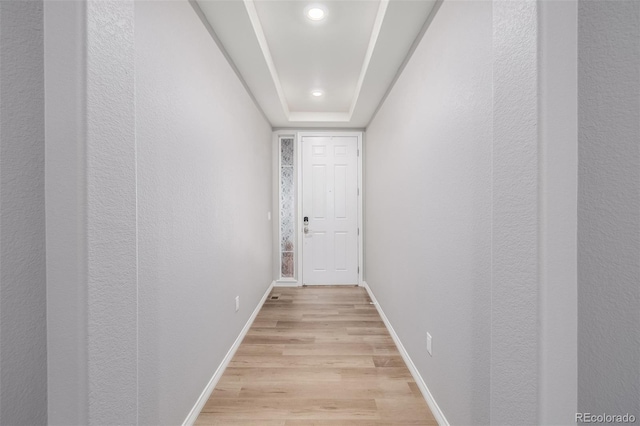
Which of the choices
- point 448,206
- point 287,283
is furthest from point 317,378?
point 287,283

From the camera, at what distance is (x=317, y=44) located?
227 cm

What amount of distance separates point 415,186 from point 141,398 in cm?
187

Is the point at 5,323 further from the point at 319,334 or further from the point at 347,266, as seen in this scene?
the point at 347,266

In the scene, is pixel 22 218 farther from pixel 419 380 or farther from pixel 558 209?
pixel 419 380

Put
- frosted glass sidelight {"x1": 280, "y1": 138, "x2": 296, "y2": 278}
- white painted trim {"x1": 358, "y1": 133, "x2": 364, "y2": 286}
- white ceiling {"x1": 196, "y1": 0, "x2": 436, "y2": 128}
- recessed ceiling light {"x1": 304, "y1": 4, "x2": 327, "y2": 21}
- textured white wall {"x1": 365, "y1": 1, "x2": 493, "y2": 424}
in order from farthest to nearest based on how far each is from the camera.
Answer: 1. frosted glass sidelight {"x1": 280, "y1": 138, "x2": 296, "y2": 278}
2. white painted trim {"x1": 358, "y1": 133, "x2": 364, "y2": 286}
3. recessed ceiling light {"x1": 304, "y1": 4, "x2": 327, "y2": 21}
4. white ceiling {"x1": 196, "y1": 0, "x2": 436, "y2": 128}
5. textured white wall {"x1": 365, "y1": 1, "x2": 493, "y2": 424}

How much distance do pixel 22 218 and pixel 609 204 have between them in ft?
5.43

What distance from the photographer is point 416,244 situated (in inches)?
73.7

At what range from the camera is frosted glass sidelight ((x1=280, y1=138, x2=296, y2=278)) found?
4.18 meters

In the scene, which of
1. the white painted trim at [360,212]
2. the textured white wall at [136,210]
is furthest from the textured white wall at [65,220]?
the white painted trim at [360,212]

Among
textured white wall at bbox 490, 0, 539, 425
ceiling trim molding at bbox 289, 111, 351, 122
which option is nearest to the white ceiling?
ceiling trim molding at bbox 289, 111, 351, 122

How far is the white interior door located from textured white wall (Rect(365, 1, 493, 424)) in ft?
5.85

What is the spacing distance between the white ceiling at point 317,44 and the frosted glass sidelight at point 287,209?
92 centimetres

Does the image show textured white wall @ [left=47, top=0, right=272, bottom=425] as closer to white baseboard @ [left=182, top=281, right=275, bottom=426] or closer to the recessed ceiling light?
white baseboard @ [left=182, top=281, right=275, bottom=426]

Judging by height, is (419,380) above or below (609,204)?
below
